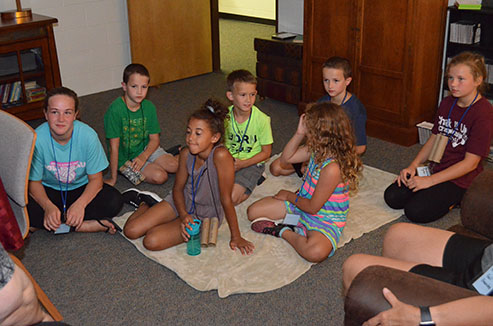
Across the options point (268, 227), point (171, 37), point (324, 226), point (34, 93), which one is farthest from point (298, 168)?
point (171, 37)

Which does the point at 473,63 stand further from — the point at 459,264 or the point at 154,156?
the point at 154,156

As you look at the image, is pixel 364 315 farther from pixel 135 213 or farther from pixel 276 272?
pixel 135 213

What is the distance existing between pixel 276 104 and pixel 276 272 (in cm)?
260

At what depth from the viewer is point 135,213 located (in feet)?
9.46

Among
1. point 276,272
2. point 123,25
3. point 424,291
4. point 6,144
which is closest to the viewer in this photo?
point 424,291

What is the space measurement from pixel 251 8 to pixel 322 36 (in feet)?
16.2

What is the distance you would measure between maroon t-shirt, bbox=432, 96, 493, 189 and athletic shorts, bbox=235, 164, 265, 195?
998 millimetres

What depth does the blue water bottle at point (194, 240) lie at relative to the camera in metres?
2.59

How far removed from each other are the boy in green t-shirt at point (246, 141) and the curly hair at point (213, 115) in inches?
16.6

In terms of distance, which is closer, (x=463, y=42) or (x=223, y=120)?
(x=223, y=120)

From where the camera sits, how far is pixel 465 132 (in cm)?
286

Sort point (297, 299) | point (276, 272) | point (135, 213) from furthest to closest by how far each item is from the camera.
Answer: point (135, 213) < point (276, 272) < point (297, 299)

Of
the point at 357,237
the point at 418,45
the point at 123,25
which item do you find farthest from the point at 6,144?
the point at 123,25

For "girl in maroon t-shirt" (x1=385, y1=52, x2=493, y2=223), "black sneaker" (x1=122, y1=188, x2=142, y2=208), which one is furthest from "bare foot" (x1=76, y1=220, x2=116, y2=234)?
"girl in maroon t-shirt" (x1=385, y1=52, x2=493, y2=223)
